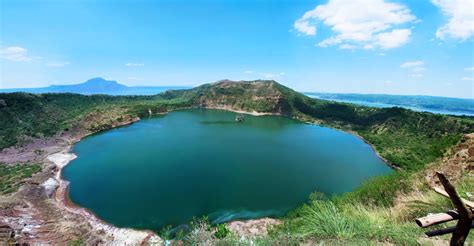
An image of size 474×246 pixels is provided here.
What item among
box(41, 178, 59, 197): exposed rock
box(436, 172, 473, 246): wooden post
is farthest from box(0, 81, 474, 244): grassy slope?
box(41, 178, 59, 197): exposed rock

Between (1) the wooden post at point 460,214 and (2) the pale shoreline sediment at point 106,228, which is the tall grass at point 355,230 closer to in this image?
(1) the wooden post at point 460,214

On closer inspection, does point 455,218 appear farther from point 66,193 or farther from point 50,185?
point 50,185

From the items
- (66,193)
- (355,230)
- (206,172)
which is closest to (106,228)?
(66,193)

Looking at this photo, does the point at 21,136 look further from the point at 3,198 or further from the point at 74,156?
the point at 3,198

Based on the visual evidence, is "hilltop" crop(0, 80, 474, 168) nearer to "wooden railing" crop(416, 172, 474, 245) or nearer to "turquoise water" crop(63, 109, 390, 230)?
"turquoise water" crop(63, 109, 390, 230)

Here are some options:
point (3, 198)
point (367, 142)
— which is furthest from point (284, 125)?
point (3, 198)
